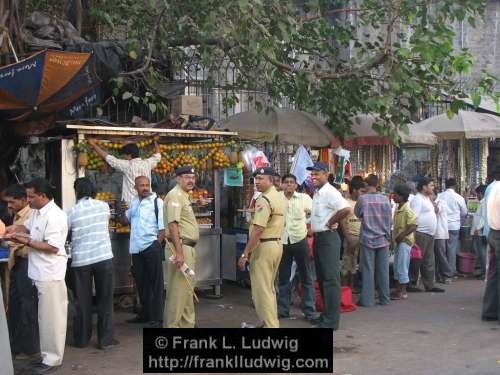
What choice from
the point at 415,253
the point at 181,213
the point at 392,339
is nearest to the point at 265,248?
the point at 181,213

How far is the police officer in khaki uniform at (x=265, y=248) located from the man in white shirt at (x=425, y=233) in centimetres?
427

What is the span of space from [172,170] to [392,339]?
3.83 m

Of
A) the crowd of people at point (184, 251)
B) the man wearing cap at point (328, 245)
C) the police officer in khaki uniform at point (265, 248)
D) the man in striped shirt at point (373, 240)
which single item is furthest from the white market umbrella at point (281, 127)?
the police officer in khaki uniform at point (265, 248)

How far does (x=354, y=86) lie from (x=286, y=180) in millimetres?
1861

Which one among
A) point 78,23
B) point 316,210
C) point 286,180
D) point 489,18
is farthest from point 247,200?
point 489,18

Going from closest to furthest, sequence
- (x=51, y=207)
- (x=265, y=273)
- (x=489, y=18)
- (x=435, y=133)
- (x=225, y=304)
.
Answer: (x=51, y=207)
(x=265, y=273)
(x=225, y=304)
(x=435, y=133)
(x=489, y=18)

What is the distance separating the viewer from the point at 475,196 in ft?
45.8

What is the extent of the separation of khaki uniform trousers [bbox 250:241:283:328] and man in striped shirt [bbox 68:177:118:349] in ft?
5.07

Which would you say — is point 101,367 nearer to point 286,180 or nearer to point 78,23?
point 286,180

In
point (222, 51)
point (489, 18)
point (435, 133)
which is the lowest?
point (435, 133)

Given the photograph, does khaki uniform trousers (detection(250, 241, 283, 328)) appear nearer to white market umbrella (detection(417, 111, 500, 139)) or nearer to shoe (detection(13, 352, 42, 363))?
shoe (detection(13, 352, 42, 363))

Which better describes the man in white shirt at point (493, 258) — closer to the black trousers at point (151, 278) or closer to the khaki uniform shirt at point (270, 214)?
the khaki uniform shirt at point (270, 214)
